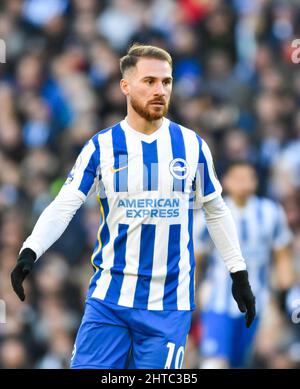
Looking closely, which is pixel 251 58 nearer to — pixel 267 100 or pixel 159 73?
pixel 267 100


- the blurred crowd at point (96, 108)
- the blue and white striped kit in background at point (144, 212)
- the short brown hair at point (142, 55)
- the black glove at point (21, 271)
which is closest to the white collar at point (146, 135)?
the blue and white striped kit in background at point (144, 212)

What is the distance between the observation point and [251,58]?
41.0 feet

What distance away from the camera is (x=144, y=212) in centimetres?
634

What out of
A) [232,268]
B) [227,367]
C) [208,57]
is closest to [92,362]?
[232,268]

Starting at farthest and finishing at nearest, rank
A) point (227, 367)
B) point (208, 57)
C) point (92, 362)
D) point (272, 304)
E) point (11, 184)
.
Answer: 1. point (208, 57)
2. point (11, 184)
3. point (272, 304)
4. point (227, 367)
5. point (92, 362)

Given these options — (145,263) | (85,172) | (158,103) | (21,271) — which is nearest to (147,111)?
(158,103)

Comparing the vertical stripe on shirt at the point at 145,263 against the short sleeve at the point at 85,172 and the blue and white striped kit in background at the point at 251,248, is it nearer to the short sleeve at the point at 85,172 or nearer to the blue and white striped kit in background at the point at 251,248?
the short sleeve at the point at 85,172

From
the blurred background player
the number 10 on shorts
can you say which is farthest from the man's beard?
the blurred background player

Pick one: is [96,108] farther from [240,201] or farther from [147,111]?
[147,111]

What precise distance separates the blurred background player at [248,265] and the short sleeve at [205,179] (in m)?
3.05

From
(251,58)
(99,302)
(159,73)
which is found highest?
(251,58)

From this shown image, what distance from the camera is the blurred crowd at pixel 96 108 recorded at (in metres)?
10.6

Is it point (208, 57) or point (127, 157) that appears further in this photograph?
point (208, 57)

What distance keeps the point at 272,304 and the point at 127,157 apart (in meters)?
4.24
